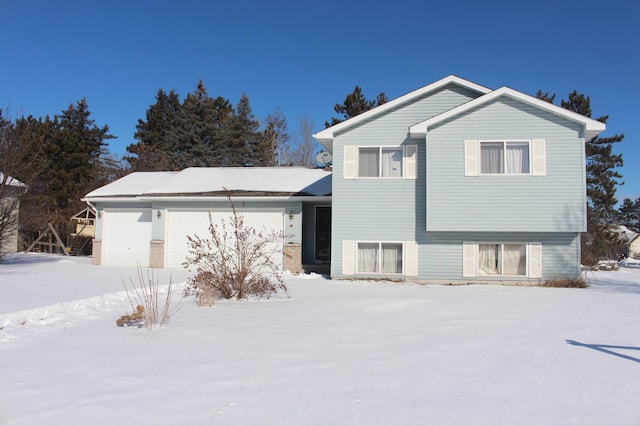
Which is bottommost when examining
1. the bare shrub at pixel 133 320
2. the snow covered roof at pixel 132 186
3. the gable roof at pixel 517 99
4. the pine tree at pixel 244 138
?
the bare shrub at pixel 133 320

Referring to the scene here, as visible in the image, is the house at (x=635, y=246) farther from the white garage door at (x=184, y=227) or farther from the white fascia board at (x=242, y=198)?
the white garage door at (x=184, y=227)

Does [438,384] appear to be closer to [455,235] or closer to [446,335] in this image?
[446,335]

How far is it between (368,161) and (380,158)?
1.26ft

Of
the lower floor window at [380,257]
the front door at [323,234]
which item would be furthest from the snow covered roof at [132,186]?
the lower floor window at [380,257]

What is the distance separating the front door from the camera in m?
17.5

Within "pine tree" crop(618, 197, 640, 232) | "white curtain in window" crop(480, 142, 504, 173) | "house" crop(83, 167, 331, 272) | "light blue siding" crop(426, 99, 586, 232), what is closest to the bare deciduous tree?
"house" crop(83, 167, 331, 272)

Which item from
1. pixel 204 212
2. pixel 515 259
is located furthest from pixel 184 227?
pixel 515 259

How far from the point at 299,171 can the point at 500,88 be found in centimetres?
859

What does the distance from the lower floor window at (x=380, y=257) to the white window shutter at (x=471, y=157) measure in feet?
9.81

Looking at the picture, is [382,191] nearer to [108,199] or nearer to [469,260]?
[469,260]

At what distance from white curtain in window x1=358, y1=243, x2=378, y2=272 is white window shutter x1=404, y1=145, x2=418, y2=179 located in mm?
2383

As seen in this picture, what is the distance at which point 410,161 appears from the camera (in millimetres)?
14773

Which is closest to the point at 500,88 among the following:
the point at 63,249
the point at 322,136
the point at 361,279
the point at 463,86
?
the point at 463,86

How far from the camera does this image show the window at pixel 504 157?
13929 mm
